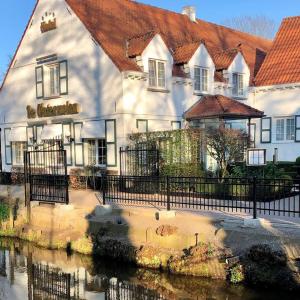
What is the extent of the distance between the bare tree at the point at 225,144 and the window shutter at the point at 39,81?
999cm

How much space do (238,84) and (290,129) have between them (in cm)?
392

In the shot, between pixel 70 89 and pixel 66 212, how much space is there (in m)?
9.18

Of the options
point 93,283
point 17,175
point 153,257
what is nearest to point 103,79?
point 17,175

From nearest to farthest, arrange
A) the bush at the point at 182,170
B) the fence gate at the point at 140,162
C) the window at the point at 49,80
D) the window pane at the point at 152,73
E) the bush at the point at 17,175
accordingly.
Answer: the bush at the point at 182,170 < the fence gate at the point at 140,162 < the window pane at the point at 152,73 < the window at the point at 49,80 < the bush at the point at 17,175

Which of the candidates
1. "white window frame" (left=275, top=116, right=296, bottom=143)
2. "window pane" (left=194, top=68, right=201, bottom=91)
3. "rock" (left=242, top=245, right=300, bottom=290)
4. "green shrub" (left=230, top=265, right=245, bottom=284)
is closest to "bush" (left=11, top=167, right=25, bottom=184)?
"window pane" (left=194, top=68, right=201, bottom=91)

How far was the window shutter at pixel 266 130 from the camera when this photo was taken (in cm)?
2467

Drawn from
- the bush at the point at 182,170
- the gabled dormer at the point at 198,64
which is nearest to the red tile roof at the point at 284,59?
the gabled dormer at the point at 198,64

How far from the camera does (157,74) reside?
810 inches

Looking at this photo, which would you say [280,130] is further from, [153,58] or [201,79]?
[153,58]

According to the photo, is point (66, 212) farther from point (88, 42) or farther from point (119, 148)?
point (88, 42)

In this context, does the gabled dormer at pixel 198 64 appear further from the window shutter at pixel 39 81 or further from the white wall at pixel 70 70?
the window shutter at pixel 39 81

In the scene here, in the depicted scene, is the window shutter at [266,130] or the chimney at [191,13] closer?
the window shutter at [266,130]

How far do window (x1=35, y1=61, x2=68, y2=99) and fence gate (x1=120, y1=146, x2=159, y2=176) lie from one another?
17.7ft

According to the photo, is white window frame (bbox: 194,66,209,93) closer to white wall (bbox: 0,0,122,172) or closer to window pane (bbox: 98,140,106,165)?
white wall (bbox: 0,0,122,172)
